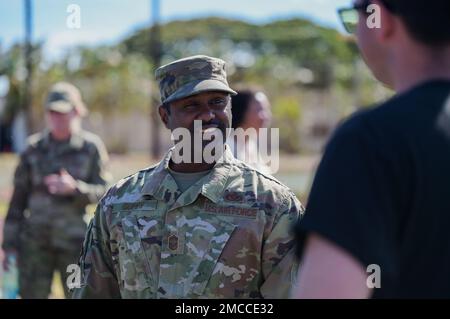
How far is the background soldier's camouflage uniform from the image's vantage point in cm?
521

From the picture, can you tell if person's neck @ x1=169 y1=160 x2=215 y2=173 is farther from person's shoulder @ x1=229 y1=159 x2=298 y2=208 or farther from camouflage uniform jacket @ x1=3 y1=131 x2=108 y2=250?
camouflage uniform jacket @ x1=3 y1=131 x2=108 y2=250

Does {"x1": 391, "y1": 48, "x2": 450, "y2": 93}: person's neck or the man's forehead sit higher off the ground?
{"x1": 391, "y1": 48, "x2": 450, "y2": 93}: person's neck

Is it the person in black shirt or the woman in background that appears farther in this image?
the woman in background

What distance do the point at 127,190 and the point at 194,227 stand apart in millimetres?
315

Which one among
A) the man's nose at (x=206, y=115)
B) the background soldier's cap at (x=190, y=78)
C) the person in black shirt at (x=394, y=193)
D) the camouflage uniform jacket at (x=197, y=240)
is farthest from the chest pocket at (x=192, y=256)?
the person in black shirt at (x=394, y=193)

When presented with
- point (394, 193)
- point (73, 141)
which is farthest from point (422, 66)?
point (73, 141)

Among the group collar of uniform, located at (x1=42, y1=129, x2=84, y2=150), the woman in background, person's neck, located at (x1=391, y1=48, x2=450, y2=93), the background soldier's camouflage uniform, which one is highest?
person's neck, located at (x1=391, y1=48, x2=450, y2=93)

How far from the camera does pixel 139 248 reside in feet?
8.44

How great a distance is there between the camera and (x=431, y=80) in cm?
143

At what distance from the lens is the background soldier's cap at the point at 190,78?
2.71 metres

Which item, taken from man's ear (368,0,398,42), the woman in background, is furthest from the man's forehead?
the woman in background

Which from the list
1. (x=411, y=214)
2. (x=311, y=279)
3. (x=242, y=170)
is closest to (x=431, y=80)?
(x=411, y=214)

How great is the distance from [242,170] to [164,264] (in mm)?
447
